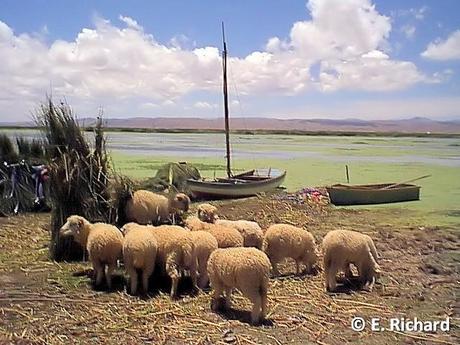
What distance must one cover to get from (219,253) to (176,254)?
2.86ft

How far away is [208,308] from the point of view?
688 centimetres

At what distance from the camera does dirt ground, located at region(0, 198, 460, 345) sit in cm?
603

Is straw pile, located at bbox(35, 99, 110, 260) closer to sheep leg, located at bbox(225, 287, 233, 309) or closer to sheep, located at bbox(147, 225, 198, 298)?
sheep, located at bbox(147, 225, 198, 298)

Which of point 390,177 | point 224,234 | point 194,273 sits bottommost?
point 390,177

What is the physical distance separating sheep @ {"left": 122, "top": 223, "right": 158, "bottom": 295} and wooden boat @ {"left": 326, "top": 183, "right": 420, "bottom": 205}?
37.9 ft

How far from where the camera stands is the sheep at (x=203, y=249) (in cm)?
749

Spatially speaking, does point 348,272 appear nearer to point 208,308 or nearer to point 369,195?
point 208,308

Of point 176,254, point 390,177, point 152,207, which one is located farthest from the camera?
point 390,177

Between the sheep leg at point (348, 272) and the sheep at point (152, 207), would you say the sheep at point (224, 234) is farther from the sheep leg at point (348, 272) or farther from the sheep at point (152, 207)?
the sheep at point (152, 207)

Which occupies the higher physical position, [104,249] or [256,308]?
[104,249]

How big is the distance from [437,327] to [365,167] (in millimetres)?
26149

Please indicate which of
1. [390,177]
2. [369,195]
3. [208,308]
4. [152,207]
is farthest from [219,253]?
[390,177]

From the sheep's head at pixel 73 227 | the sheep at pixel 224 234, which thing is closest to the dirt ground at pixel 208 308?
the sheep's head at pixel 73 227

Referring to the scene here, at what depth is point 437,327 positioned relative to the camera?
21.0 feet
